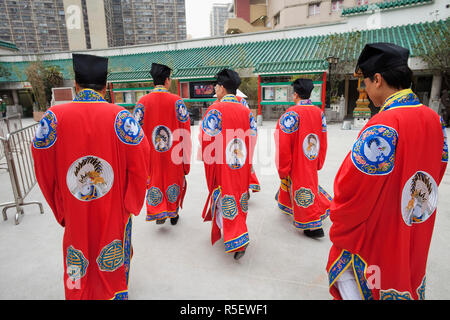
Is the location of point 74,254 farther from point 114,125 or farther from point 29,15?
point 29,15

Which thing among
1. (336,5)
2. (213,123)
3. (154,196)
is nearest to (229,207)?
(213,123)

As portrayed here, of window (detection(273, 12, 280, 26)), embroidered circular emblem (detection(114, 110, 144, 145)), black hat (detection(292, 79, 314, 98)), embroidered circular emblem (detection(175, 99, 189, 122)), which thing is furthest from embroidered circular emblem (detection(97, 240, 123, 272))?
window (detection(273, 12, 280, 26))

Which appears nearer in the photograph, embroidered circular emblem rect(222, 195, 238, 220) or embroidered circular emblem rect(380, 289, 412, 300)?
embroidered circular emblem rect(380, 289, 412, 300)

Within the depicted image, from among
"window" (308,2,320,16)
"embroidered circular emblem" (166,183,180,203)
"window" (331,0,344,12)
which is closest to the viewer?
"embroidered circular emblem" (166,183,180,203)

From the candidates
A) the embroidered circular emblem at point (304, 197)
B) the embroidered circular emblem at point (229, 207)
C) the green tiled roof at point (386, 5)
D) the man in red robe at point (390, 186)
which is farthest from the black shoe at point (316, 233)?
the green tiled roof at point (386, 5)

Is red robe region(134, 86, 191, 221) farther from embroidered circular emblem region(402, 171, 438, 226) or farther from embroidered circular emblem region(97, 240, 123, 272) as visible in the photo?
embroidered circular emblem region(402, 171, 438, 226)

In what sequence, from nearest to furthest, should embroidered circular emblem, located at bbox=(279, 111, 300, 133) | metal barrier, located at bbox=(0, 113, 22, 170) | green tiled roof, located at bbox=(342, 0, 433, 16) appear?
embroidered circular emblem, located at bbox=(279, 111, 300, 133), metal barrier, located at bbox=(0, 113, 22, 170), green tiled roof, located at bbox=(342, 0, 433, 16)

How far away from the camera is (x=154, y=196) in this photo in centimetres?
300

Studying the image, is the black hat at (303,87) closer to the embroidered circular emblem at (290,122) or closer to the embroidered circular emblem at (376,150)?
the embroidered circular emblem at (290,122)

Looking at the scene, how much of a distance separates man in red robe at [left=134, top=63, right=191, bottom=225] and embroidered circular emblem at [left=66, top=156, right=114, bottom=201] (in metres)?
1.32

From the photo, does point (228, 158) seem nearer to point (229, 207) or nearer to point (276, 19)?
point (229, 207)

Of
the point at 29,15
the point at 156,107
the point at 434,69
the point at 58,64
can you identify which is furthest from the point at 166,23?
the point at 156,107

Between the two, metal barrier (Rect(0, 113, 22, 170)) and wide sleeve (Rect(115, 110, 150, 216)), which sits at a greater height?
wide sleeve (Rect(115, 110, 150, 216))

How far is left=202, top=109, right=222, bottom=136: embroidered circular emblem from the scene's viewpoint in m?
2.49
